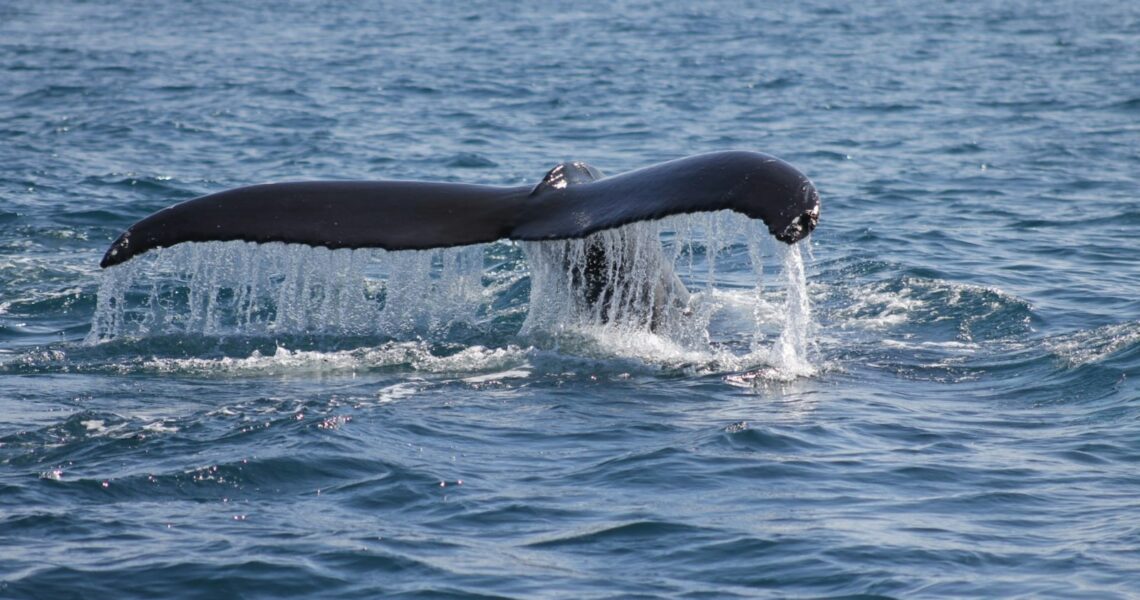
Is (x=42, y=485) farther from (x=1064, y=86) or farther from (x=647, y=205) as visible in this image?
(x=1064, y=86)

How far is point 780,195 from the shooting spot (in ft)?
20.8

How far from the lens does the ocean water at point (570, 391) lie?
565cm

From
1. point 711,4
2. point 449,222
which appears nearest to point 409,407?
point 449,222

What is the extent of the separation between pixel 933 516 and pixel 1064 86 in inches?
662

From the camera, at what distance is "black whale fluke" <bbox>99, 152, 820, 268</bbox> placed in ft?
21.7

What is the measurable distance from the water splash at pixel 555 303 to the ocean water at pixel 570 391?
0.04 metres

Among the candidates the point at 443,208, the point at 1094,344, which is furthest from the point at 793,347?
the point at 443,208

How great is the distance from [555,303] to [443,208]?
1314mm

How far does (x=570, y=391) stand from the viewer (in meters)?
7.98

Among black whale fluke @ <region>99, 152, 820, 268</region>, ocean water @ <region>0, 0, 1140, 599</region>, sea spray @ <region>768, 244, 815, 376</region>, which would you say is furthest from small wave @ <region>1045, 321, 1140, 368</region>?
black whale fluke @ <region>99, 152, 820, 268</region>

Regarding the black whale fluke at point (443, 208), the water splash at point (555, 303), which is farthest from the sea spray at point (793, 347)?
the black whale fluke at point (443, 208)

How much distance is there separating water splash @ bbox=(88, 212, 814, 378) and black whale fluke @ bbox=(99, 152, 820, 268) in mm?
161

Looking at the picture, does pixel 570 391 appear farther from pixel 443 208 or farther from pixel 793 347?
pixel 793 347

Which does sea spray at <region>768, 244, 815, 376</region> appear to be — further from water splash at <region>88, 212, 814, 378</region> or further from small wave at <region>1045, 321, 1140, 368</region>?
small wave at <region>1045, 321, 1140, 368</region>
